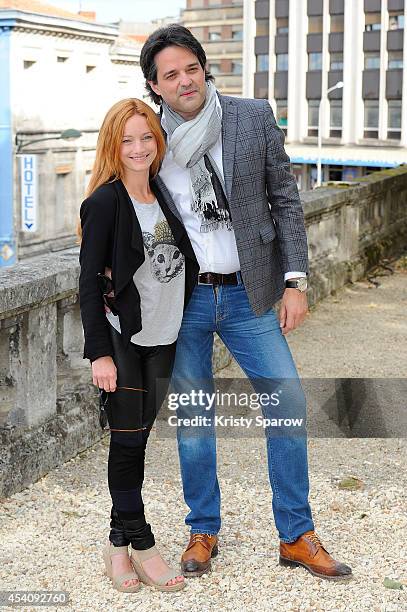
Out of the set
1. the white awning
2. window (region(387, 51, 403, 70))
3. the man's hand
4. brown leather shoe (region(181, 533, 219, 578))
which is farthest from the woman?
window (region(387, 51, 403, 70))

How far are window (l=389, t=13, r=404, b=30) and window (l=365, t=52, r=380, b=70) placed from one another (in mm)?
1983

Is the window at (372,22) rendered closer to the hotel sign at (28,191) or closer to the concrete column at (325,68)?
the concrete column at (325,68)

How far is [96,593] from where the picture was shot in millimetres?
3906

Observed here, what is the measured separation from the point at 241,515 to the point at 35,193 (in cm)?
3330

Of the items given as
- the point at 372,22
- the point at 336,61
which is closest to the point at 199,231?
the point at 372,22

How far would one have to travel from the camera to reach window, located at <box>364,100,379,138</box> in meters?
68.3

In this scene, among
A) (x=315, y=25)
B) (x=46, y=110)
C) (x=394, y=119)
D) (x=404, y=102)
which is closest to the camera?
(x=46, y=110)

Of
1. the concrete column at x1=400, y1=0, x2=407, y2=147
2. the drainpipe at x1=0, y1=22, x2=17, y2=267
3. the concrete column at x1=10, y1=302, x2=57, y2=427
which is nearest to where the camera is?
the concrete column at x1=10, y1=302, x2=57, y2=427

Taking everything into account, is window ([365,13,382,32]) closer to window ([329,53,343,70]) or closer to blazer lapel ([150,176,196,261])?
window ([329,53,343,70])

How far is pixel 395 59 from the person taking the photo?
→ 67.5 metres

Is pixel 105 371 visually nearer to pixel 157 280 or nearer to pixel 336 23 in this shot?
pixel 157 280

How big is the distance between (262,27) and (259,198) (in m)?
74.1

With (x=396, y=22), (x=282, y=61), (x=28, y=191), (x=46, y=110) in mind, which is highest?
(x=396, y=22)

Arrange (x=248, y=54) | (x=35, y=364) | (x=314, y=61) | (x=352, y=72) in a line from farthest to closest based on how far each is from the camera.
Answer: (x=248, y=54) → (x=314, y=61) → (x=352, y=72) → (x=35, y=364)
